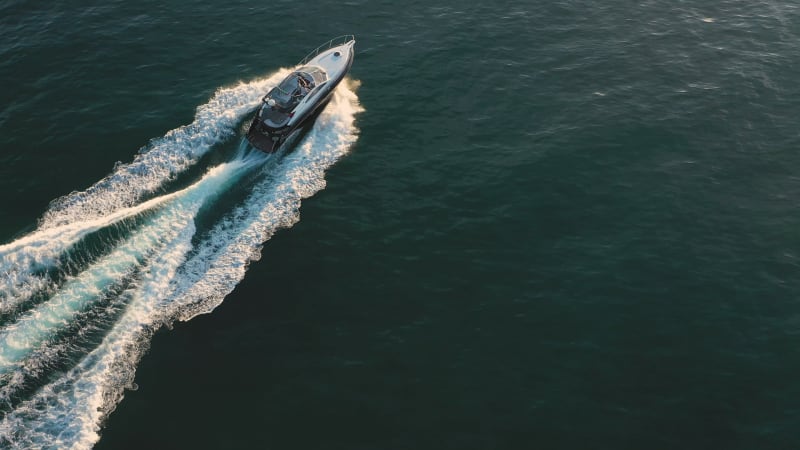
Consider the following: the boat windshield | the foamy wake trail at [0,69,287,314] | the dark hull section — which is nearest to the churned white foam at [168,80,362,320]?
the dark hull section

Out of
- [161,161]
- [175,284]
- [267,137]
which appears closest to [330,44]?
[267,137]

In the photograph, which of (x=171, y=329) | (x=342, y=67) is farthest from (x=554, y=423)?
(x=342, y=67)

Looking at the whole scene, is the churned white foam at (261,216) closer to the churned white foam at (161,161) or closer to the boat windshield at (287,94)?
the boat windshield at (287,94)

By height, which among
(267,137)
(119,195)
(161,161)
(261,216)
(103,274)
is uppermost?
(267,137)

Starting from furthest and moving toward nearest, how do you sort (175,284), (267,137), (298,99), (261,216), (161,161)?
(298,99)
(267,137)
(161,161)
(261,216)
(175,284)

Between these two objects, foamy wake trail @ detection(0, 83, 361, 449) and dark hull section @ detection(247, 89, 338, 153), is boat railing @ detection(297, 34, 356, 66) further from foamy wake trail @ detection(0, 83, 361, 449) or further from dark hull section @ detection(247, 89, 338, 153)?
dark hull section @ detection(247, 89, 338, 153)

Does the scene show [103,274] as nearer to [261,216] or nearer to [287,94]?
[261,216]

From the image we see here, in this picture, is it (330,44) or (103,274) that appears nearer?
(103,274)
